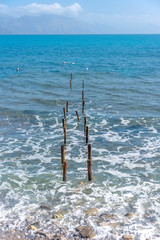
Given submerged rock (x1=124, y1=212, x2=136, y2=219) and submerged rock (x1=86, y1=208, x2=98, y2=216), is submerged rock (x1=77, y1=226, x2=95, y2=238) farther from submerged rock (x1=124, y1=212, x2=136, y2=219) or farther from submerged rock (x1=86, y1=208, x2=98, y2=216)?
submerged rock (x1=124, y1=212, x2=136, y2=219)

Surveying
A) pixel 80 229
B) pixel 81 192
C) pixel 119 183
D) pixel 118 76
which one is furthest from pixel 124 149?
pixel 118 76

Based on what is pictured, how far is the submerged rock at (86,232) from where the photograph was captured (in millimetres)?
12844

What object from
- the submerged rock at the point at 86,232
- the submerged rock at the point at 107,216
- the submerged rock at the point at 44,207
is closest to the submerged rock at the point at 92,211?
the submerged rock at the point at 107,216

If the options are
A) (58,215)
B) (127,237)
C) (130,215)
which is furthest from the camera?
(130,215)

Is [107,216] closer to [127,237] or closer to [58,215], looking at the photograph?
[127,237]

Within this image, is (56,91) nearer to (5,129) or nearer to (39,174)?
(5,129)

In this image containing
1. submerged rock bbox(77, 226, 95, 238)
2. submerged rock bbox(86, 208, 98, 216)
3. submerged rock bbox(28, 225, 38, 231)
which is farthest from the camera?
submerged rock bbox(86, 208, 98, 216)

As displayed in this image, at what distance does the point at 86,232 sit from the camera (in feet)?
42.7


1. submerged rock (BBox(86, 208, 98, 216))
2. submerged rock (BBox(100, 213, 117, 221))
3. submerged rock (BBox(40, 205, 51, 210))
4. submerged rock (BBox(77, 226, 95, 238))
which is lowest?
submerged rock (BBox(40, 205, 51, 210))

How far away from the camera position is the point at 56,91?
43938 millimetres

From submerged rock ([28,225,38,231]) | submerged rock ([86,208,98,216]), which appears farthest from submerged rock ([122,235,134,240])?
submerged rock ([28,225,38,231])

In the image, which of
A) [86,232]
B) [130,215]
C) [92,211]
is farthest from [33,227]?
[130,215]

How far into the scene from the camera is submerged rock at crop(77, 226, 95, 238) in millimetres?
12844

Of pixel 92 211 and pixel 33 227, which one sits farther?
pixel 92 211
